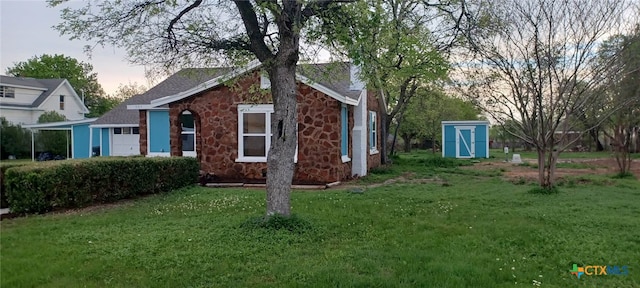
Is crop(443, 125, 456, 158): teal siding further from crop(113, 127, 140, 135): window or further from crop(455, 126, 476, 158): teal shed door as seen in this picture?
crop(113, 127, 140, 135): window

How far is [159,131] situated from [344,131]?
682 cm

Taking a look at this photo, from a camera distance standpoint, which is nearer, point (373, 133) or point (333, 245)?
point (333, 245)

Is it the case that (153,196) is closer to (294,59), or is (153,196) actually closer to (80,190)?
(80,190)

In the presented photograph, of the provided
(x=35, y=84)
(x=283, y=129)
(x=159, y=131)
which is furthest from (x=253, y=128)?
(x=35, y=84)

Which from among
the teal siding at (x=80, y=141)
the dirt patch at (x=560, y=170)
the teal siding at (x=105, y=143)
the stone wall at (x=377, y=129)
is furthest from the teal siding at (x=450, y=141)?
the teal siding at (x=80, y=141)

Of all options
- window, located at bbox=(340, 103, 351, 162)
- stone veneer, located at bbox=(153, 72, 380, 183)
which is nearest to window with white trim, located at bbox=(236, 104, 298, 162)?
stone veneer, located at bbox=(153, 72, 380, 183)

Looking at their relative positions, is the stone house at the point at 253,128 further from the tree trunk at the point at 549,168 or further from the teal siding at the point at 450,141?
the teal siding at the point at 450,141

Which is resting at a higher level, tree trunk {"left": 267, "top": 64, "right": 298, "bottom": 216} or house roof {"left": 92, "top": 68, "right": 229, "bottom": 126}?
house roof {"left": 92, "top": 68, "right": 229, "bottom": 126}

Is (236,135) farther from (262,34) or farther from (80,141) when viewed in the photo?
(80,141)

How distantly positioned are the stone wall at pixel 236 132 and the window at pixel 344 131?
38cm

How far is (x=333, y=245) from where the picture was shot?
5785 millimetres

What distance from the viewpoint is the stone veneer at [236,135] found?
43.2 feet

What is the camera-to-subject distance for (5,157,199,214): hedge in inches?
303

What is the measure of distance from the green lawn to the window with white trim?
4105mm
